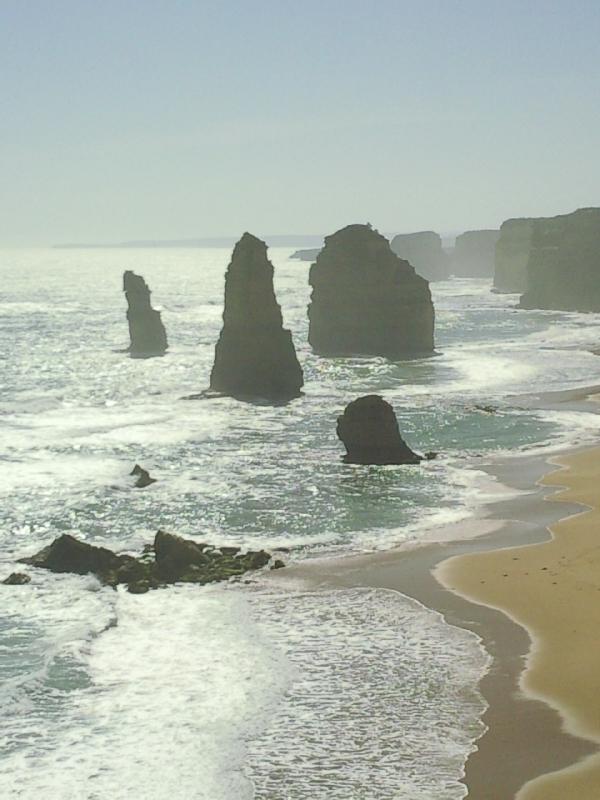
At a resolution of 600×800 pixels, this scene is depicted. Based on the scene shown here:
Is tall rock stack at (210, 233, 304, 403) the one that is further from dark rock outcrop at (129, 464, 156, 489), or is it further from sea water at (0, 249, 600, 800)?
dark rock outcrop at (129, 464, 156, 489)

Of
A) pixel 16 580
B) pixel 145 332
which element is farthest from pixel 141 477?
pixel 145 332

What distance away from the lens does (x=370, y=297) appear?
107 metres

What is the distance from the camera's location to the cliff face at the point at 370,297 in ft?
350

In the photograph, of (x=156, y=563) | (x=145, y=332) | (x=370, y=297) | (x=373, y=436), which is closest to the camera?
(x=156, y=563)

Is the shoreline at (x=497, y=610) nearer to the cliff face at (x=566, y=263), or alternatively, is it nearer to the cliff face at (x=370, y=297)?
the cliff face at (x=370, y=297)

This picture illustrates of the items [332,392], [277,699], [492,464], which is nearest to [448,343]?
[332,392]

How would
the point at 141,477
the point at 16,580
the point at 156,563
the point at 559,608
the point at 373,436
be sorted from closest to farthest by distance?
Result: 1. the point at 559,608
2. the point at 16,580
3. the point at 156,563
4. the point at 141,477
5. the point at 373,436

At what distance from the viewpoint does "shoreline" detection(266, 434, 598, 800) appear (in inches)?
789

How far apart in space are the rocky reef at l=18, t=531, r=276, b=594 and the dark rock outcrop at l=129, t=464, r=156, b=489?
489 inches

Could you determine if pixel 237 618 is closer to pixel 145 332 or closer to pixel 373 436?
pixel 373 436

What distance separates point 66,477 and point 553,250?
403 ft

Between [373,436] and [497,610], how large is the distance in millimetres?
23415

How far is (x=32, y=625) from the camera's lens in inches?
1161

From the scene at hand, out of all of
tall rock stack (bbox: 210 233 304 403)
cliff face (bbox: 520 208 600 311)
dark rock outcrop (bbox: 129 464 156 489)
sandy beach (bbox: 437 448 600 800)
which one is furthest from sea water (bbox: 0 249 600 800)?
cliff face (bbox: 520 208 600 311)
